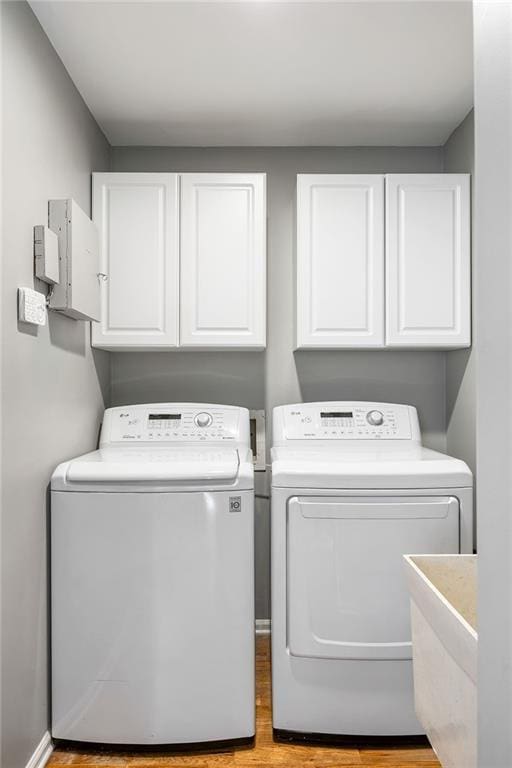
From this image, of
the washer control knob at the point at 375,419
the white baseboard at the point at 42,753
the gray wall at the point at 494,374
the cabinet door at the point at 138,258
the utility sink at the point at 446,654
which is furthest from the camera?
the washer control knob at the point at 375,419

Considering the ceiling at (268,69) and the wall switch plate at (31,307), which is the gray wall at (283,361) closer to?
the ceiling at (268,69)

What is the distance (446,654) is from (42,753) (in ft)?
5.11

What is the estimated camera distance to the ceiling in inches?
69.9

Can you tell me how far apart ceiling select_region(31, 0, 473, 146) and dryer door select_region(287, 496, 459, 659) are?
63.2 inches

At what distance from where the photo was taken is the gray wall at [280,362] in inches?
108

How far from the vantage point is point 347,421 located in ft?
8.28

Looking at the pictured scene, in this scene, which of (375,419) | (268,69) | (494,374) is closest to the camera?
(494,374)

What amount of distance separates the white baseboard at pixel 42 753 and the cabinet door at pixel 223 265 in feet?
5.09

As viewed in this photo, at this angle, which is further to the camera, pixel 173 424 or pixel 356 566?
pixel 173 424

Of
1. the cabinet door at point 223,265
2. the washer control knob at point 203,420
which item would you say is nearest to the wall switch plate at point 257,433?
the washer control knob at point 203,420

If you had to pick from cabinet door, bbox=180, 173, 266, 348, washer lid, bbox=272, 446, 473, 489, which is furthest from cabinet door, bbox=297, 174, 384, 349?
washer lid, bbox=272, 446, 473, 489

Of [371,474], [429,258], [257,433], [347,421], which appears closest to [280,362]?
[257,433]

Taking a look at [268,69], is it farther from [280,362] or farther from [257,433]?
[257,433]

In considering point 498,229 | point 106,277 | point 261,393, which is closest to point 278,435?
point 261,393
